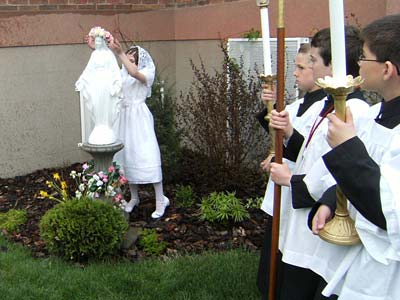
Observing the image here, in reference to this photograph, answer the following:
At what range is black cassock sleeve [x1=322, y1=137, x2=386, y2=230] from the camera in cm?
161

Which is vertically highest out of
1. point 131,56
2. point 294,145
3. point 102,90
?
point 131,56

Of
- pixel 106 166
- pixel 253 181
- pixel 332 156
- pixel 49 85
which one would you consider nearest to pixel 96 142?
pixel 106 166

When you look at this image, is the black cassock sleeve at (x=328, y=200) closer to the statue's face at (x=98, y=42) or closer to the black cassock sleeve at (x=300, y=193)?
the black cassock sleeve at (x=300, y=193)

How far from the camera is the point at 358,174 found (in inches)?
63.6

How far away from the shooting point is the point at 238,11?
6.32 meters

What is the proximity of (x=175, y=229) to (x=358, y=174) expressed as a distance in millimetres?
3156

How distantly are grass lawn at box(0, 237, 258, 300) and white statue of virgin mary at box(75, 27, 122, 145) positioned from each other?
107cm

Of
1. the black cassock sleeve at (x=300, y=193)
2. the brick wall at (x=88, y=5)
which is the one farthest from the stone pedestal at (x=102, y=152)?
the brick wall at (x=88, y=5)

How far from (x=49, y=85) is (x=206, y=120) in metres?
2.24

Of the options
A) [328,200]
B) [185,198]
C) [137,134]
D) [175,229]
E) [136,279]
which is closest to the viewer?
[328,200]

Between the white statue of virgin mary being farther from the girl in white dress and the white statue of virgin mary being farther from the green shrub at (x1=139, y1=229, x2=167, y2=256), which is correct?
the green shrub at (x1=139, y1=229, x2=167, y2=256)

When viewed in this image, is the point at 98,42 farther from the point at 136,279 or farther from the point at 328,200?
the point at 328,200

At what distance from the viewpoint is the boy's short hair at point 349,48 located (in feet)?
7.98

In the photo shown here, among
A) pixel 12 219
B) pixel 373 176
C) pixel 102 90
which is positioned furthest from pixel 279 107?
pixel 12 219
